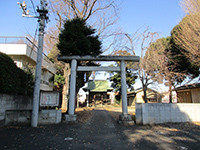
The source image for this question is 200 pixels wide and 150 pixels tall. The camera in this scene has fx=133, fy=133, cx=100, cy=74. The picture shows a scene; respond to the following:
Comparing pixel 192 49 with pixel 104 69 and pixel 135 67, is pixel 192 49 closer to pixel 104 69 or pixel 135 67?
pixel 135 67

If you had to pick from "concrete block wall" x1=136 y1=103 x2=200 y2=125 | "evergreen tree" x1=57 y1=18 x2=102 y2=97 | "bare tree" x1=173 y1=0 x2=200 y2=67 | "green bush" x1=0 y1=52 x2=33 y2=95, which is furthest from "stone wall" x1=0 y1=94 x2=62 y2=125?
"bare tree" x1=173 y1=0 x2=200 y2=67

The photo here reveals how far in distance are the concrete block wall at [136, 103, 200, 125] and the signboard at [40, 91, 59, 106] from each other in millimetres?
5017

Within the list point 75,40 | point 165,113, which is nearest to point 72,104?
point 75,40

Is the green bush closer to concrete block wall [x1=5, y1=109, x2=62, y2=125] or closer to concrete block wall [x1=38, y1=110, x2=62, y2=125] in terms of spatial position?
concrete block wall [x1=5, y1=109, x2=62, y2=125]

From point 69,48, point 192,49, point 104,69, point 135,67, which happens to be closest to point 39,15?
point 69,48

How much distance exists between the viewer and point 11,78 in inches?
310

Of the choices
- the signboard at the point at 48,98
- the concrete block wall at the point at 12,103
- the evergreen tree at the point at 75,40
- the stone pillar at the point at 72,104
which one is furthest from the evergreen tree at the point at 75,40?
the concrete block wall at the point at 12,103

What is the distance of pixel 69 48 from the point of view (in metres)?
8.94

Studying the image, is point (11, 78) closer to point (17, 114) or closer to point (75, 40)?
point (17, 114)

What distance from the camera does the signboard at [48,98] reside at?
25.0ft

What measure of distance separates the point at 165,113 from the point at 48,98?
7.29 metres

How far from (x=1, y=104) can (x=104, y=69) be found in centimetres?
604

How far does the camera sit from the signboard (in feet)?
25.0

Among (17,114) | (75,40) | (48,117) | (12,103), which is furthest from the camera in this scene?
(75,40)
